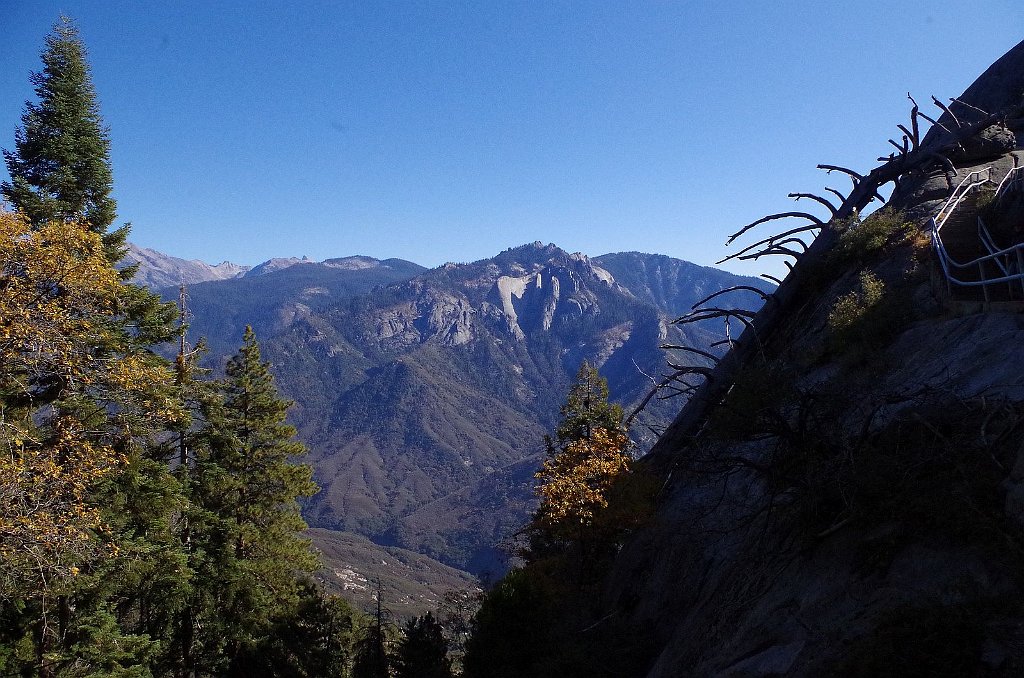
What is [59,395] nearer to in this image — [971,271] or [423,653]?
[971,271]

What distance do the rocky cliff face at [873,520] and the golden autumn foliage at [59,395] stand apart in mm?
9717

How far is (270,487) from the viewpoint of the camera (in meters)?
24.0

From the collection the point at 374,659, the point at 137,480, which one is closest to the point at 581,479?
the point at 137,480

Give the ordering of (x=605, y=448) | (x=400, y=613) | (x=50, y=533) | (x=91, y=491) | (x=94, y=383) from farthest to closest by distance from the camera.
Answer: (x=400, y=613), (x=605, y=448), (x=91, y=491), (x=94, y=383), (x=50, y=533)

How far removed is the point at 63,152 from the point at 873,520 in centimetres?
2061

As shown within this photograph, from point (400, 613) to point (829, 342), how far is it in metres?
174

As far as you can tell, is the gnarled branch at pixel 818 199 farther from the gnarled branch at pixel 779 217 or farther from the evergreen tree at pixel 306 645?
the evergreen tree at pixel 306 645

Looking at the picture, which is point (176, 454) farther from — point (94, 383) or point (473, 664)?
point (473, 664)

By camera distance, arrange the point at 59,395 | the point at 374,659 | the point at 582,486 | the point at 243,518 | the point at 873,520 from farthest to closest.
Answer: the point at 374,659 → the point at 243,518 → the point at 582,486 → the point at 59,395 → the point at 873,520

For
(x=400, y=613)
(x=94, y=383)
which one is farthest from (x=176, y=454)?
(x=400, y=613)

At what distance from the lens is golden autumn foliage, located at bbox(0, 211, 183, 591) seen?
9.03 metres

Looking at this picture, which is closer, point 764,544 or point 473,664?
point 764,544

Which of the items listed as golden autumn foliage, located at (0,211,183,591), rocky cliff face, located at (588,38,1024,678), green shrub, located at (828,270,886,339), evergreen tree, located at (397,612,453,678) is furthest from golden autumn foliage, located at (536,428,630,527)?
golden autumn foliage, located at (0,211,183,591)

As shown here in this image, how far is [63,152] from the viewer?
1722 cm
